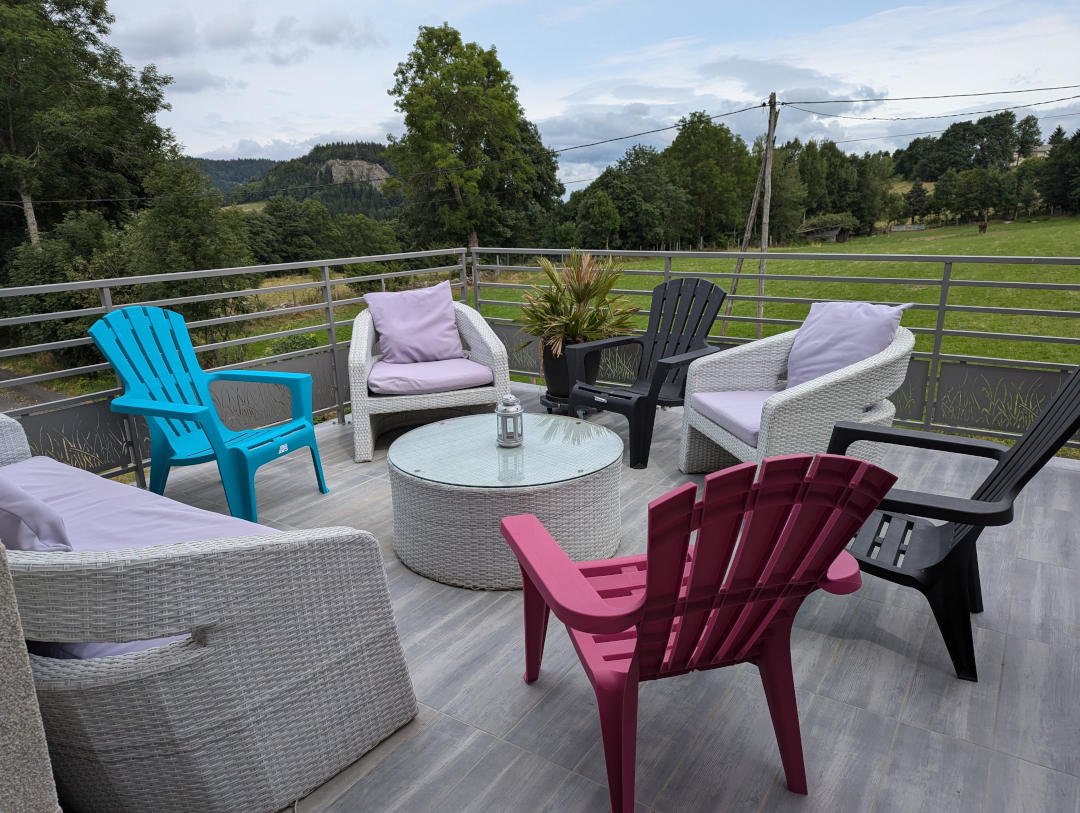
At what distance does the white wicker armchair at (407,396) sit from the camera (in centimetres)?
392

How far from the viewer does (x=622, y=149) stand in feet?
109

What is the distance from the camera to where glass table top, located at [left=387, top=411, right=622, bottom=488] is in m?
2.56

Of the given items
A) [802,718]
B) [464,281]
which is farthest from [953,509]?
[464,281]

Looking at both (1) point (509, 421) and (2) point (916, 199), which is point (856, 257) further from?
(2) point (916, 199)

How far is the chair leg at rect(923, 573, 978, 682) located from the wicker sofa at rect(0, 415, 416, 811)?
1576 millimetres

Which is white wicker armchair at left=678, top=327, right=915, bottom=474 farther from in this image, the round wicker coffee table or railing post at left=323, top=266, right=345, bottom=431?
railing post at left=323, top=266, right=345, bottom=431

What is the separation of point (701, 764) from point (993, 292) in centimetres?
2609

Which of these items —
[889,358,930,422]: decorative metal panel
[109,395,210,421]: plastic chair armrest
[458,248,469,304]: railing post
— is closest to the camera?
[109,395,210,421]: plastic chair armrest

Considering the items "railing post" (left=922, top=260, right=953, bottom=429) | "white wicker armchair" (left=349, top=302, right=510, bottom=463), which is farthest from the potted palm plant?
"railing post" (left=922, top=260, right=953, bottom=429)

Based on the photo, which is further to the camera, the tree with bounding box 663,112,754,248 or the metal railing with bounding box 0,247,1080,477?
the tree with bounding box 663,112,754,248

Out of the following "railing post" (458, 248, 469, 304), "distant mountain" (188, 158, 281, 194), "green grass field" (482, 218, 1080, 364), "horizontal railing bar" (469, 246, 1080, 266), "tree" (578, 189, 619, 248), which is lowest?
"green grass field" (482, 218, 1080, 364)

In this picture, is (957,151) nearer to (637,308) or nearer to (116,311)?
(637,308)

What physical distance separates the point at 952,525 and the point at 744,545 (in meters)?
1.38

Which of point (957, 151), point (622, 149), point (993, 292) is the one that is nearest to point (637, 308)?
point (993, 292)
